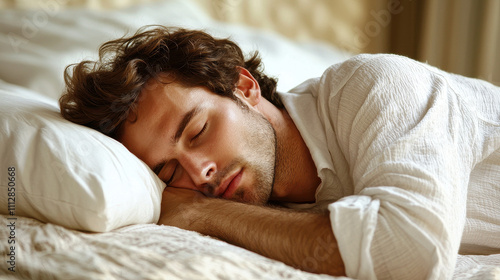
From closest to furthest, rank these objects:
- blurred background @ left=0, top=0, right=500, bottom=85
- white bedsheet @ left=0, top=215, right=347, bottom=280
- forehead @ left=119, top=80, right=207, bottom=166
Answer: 1. white bedsheet @ left=0, top=215, right=347, bottom=280
2. forehead @ left=119, top=80, right=207, bottom=166
3. blurred background @ left=0, top=0, right=500, bottom=85

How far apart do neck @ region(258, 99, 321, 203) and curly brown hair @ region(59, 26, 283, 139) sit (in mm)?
180

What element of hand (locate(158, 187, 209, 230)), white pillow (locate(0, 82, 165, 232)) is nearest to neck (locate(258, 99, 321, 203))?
hand (locate(158, 187, 209, 230))

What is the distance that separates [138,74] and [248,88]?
0.34 metres

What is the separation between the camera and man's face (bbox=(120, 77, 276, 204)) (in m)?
1.18

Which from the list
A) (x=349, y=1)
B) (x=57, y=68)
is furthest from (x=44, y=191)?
(x=349, y=1)

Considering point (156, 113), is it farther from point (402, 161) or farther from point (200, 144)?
point (402, 161)

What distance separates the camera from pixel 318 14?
106 inches

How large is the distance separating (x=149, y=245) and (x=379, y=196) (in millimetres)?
422

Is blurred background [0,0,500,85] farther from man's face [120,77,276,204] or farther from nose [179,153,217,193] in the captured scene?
nose [179,153,217,193]

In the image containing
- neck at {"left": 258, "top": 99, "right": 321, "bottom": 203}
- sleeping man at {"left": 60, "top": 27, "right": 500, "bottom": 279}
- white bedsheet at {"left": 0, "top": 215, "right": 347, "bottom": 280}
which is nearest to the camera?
white bedsheet at {"left": 0, "top": 215, "right": 347, "bottom": 280}

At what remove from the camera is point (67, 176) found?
36.1 inches

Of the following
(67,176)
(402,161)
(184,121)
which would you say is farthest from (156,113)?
(402,161)

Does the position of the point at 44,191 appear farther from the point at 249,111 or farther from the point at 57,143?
the point at 249,111

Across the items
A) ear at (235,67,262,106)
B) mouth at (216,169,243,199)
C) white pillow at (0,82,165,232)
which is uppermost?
ear at (235,67,262,106)
